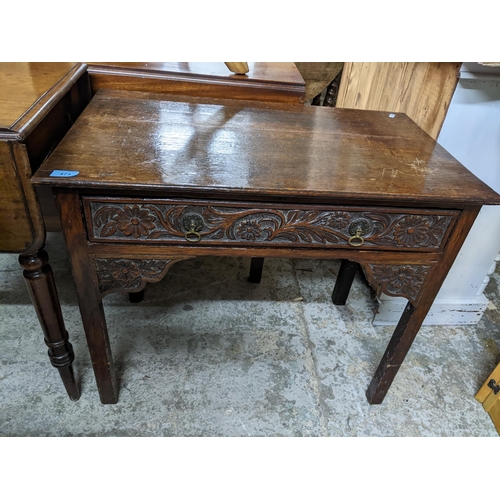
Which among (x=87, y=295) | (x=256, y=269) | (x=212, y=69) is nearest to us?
(x=87, y=295)

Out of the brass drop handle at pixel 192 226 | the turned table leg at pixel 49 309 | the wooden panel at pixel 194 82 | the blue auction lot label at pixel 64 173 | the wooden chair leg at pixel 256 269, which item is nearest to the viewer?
the blue auction lot label at pixel 64 173

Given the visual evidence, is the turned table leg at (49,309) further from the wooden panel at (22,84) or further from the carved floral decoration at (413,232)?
the carved floral decoration at (413,232)

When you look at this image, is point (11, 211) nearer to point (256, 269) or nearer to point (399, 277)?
point (399, 277)

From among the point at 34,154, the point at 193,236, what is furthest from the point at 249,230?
the point at 34,154

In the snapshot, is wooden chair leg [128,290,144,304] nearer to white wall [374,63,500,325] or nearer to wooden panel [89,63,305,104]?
wooden panel [89,63,305,104]

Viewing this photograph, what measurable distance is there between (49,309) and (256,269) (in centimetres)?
99

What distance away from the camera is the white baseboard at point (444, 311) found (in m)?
1.75

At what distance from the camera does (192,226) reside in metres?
1.01

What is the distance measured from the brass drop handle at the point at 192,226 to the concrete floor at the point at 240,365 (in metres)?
0.71

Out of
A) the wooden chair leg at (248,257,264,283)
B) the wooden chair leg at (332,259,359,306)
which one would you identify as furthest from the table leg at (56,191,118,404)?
the wooden chair leg at (332,259,359,306)

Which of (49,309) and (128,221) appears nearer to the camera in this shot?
(128,221)

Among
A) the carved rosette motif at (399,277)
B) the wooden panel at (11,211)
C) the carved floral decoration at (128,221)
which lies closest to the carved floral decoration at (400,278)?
the carved rosette motif at (399,277)

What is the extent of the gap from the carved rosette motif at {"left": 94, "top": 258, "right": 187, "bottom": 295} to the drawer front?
7cm

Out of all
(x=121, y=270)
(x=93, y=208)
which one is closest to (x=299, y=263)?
(x=121, y=270)
